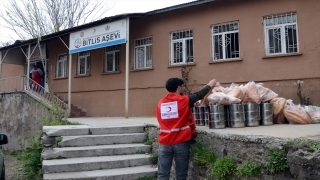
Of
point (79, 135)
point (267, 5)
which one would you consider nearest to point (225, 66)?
point (267, 5)

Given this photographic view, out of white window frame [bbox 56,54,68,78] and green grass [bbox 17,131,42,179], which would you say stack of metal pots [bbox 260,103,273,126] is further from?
white window frame [bbox 56,54,68,78]

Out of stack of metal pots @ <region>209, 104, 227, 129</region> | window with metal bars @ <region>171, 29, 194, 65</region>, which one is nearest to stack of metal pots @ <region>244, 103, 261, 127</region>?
stack of metal pots @ <region>209, 104, 227, 129</region>

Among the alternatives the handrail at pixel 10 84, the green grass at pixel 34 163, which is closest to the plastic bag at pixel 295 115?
the green grass at pixel 34 163

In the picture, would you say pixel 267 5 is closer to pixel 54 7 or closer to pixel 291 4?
pixel 291 4

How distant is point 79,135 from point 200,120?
8.87 feet

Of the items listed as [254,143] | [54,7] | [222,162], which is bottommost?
[222,162]

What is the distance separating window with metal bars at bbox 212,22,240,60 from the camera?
1050cm

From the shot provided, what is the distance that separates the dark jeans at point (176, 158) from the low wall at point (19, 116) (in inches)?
406

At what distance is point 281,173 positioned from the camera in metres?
3.54

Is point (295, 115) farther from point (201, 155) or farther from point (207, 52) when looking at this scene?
point (207, 52)

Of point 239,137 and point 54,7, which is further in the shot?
point 54,7

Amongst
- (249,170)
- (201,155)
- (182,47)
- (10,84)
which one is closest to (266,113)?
(201,155)

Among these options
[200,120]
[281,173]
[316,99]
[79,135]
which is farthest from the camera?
[316,99]

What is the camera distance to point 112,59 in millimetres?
14109
